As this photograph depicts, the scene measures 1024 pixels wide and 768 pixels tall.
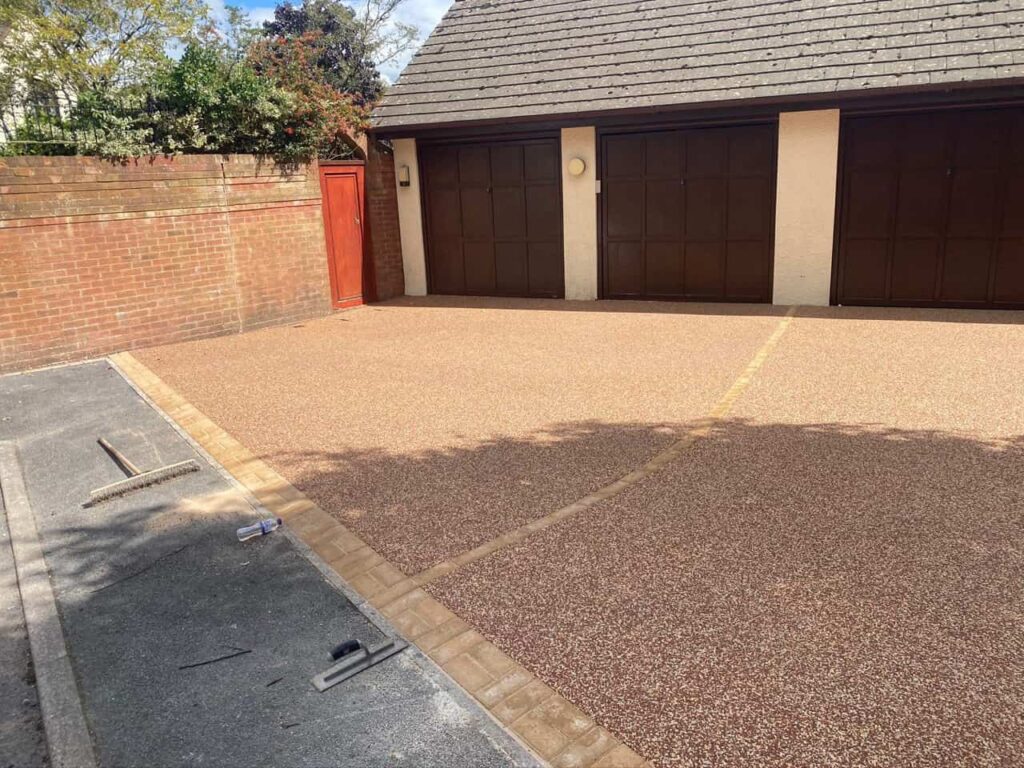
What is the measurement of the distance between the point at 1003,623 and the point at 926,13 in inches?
390

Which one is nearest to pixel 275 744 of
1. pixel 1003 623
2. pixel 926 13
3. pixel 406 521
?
pixel 406 521

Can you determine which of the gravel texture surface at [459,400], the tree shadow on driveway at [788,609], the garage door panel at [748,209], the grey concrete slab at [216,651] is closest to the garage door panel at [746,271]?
the garage door panel at [748,209]

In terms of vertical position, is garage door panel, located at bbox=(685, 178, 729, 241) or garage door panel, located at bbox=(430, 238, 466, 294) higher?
garage door panel, located at bbox=(685, 178, 729, 241)

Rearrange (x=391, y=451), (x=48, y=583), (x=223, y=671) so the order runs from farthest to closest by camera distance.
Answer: (x=391, y=451)
(x=48, y=583)
(x=223, y=671)

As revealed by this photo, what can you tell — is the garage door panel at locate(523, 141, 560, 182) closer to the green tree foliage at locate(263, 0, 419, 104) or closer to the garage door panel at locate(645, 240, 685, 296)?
the garage door panel at locate(645, 240, 685, 296)

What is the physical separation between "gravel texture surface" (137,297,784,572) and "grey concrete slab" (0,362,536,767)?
619mm

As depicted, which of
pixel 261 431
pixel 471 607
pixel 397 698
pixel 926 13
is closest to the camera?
pixel 397 698

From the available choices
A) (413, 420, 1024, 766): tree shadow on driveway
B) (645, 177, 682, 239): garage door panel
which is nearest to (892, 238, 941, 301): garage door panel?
(645, 177, 682, 239): garage door panel

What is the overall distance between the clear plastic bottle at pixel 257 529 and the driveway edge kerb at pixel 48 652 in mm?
931

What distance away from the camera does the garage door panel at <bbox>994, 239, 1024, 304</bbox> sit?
10.0 metres

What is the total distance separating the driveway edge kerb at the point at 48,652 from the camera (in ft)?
9.02

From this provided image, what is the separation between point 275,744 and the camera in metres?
2.72

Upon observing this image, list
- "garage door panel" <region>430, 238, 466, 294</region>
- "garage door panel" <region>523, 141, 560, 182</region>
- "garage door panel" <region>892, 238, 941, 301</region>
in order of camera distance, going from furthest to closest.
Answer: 1. "garage door panel" <region>430, 238, 466, 294</region>
2. "garage door panel" <region>523, 141, 560, 182</region>
3. "garage door panel" <region>892, 238, 941, 301</region>

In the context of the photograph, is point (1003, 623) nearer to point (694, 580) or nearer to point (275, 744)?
point (694, 580)
